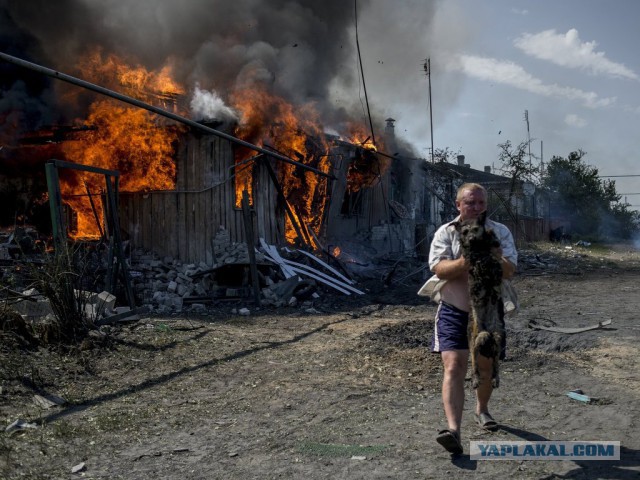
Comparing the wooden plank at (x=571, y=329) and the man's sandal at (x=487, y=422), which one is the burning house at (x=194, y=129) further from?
the man's sandal at (x=487, y=422)

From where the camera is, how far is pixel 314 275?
13.0 metres

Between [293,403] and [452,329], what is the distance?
73.5 inches

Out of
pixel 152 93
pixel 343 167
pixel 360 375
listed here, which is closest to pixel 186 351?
pixel 360 375

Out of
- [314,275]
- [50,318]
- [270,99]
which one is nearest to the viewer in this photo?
[50,318]

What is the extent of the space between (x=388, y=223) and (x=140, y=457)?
1638cm

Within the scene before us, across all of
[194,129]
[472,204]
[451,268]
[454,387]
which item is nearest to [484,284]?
[451,268]

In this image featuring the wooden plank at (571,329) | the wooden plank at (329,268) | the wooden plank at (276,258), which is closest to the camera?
the wooden plank at (571,329)

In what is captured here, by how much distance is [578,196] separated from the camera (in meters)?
41.3

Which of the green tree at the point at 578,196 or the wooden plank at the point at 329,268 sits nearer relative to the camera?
the wooden plank at the point at 329,268

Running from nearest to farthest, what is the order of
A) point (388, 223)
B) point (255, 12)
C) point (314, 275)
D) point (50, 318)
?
point (50, 318) → point (314, 275) → point (255, 12) → point (388, 223)

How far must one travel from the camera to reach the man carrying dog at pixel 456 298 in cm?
358

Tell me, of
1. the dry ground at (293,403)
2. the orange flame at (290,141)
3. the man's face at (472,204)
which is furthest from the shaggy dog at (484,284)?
the orange flame at (290,141)

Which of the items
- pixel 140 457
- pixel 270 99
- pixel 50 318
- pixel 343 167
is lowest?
pixel 140 457

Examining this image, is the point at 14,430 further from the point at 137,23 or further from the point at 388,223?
the point at 388,223
